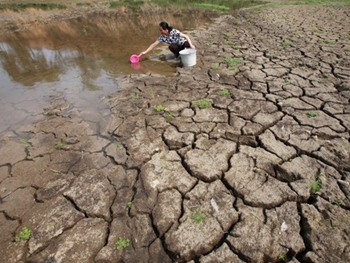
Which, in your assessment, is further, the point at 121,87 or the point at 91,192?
the point at 121,87

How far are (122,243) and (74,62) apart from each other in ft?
16.7

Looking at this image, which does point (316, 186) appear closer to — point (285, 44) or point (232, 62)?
point (232, 62)

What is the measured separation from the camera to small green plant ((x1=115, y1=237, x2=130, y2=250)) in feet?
5.92

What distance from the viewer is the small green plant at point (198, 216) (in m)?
1.92

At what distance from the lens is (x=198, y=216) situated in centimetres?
195

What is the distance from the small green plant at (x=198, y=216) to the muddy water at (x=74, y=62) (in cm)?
230

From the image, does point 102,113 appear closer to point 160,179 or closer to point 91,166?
point 91,166

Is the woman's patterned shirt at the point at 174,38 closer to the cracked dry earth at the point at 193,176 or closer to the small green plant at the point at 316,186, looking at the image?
the cracked dry earth at the point at 193,176

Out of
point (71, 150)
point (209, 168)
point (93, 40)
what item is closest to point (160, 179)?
point (209, 168)

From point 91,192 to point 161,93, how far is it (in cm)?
210

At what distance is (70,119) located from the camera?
3.45 m

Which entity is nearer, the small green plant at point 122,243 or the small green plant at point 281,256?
the small green plant at point 281,256

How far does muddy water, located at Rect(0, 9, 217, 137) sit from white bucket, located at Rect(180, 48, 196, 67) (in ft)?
0.97

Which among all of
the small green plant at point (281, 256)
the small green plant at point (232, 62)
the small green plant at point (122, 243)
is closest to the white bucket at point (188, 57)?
the small green plant at point (232, 62)
